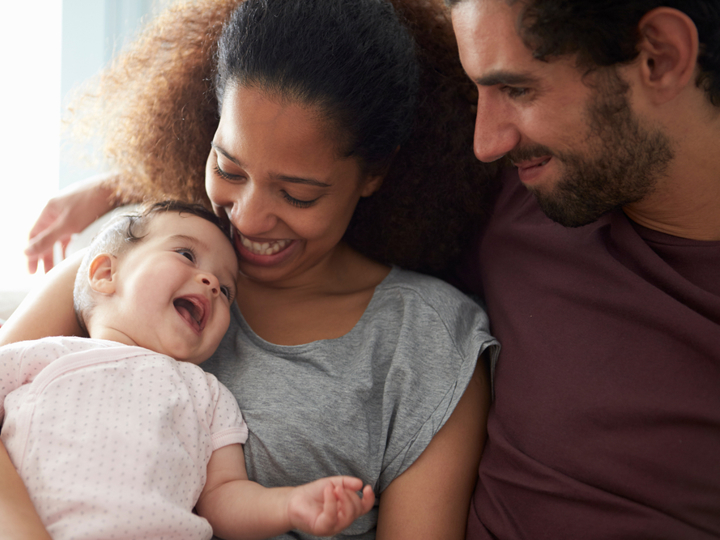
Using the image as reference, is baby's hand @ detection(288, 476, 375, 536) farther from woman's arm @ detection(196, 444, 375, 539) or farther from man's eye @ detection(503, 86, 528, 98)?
man's eye @ detection(503, 86, 528, 98)

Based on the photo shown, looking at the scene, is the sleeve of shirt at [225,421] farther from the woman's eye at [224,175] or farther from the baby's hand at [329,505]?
the woman's eye at [224,175]

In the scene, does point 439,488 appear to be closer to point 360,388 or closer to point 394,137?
point 360,388

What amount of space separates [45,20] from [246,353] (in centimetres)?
198

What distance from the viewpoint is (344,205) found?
1.46m

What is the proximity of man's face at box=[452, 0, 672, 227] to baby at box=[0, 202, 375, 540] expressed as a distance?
684 mm

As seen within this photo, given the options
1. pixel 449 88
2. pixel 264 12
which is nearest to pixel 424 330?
pixel 449 88

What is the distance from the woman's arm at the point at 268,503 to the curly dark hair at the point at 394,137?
2.40 ft

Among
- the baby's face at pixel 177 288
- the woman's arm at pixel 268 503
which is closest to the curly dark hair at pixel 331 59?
the baby's face at pixel 177 288

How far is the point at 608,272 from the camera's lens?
50.7 inches

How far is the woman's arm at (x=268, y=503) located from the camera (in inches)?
40.1

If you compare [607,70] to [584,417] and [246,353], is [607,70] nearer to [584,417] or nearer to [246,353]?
[584,417]

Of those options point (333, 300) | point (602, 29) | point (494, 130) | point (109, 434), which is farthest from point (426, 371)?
point (602, 29)

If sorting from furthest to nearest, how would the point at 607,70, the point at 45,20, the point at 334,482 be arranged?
the point at 45,20, the point at 607,70, the point at 334,482

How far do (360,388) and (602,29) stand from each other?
83cm
